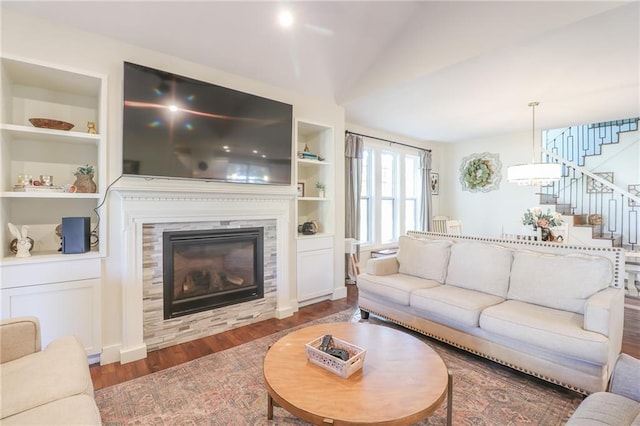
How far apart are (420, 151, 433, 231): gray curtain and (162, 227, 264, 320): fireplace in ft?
13.1

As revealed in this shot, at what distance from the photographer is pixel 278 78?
336 cm

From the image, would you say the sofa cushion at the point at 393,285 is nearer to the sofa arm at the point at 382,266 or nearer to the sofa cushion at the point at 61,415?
the sofa arm at the point at 382,266

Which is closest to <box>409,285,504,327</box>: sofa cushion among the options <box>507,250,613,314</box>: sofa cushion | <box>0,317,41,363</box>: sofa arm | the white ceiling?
<box>507,250,613,314</box>: sofa cushion

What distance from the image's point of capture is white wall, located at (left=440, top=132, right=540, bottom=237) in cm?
564

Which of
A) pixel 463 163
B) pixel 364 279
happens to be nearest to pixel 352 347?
pixel 364 279

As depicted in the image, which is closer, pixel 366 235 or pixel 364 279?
pixel 364 279

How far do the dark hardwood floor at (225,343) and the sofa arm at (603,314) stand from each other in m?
1.01

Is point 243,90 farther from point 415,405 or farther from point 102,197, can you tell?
point 415,405

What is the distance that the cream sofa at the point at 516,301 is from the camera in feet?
6.43

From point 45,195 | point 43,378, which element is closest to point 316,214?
point 45,195

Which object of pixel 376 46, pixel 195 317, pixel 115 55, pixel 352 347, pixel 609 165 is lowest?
pixel 195 317

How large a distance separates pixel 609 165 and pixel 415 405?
6235 mm

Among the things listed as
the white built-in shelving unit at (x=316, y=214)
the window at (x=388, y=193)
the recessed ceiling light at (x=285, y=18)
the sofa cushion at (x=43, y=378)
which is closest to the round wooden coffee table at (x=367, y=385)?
the sofa cushion at (x=43, y=378)

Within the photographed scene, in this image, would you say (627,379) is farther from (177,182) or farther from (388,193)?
(388,193)
